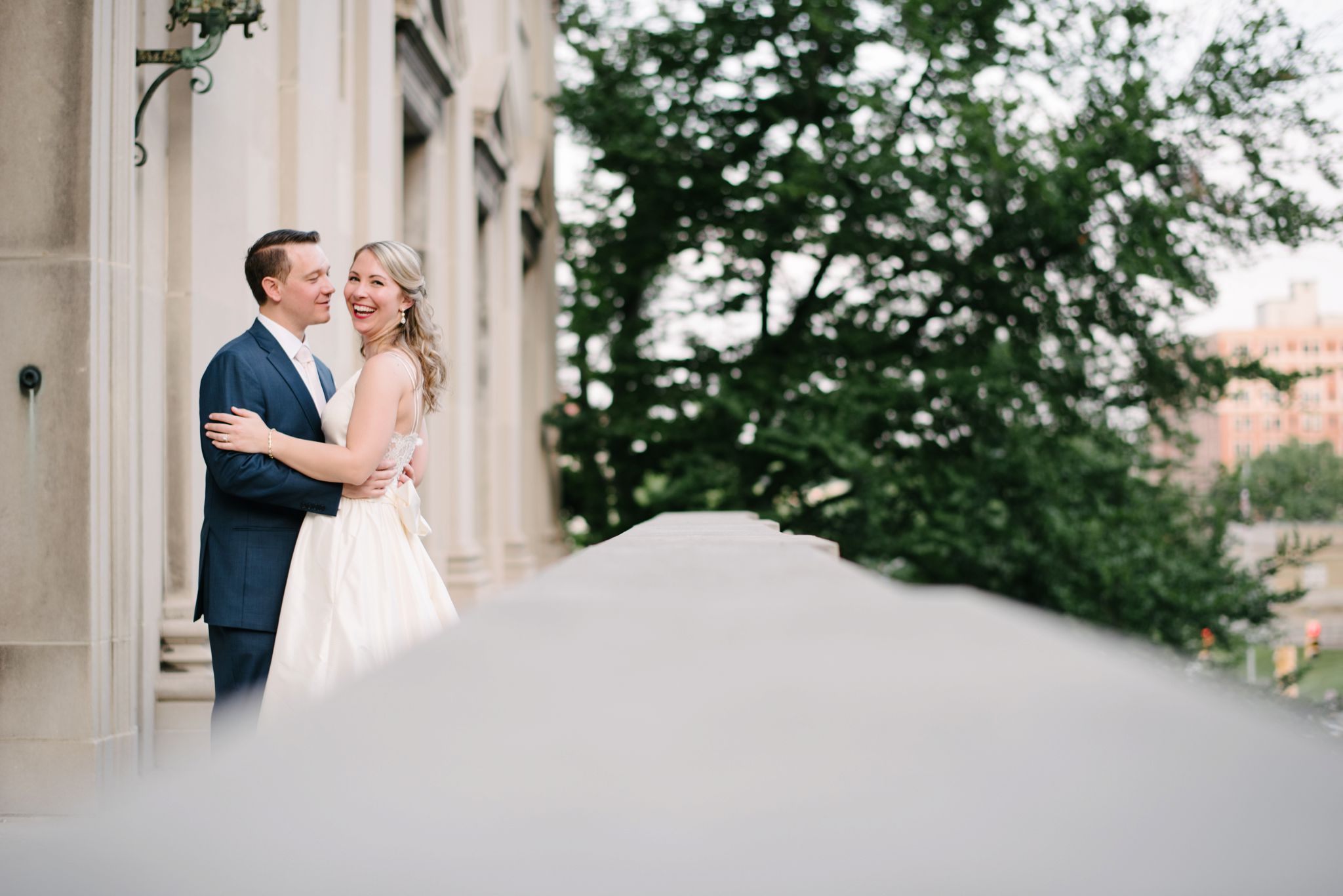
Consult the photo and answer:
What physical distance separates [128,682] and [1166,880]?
4.74m

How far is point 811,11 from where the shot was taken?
15.3m

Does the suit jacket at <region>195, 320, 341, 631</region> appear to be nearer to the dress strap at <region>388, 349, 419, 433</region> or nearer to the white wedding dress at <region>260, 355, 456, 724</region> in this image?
the white wedding dress at <region>260, 355, 456, 724</region>

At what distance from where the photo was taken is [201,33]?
16.7 feet

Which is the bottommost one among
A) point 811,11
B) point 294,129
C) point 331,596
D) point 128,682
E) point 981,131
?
point 128,682

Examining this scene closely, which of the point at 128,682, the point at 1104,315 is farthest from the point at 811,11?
the point at 128,682

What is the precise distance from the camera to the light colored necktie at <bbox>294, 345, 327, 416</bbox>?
12.0 ft

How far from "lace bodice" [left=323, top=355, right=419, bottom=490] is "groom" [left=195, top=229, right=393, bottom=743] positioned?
31 millimetres

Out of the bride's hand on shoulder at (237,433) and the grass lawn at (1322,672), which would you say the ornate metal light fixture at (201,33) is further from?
the grass lawn at (1322,672)

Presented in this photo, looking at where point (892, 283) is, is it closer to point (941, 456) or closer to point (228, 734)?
point (941, 456)

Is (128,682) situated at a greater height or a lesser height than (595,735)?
lesser

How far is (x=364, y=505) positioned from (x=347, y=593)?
275mm

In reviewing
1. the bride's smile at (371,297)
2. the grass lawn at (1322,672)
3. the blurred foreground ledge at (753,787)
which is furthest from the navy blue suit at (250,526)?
the grass lawn at (1322,672)

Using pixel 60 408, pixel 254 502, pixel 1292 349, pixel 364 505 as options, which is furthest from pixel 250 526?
pixel 1292 349

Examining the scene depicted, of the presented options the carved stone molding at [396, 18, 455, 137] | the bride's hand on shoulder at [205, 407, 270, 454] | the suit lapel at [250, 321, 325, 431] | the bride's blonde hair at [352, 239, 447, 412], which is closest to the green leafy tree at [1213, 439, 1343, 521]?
the carved stone molding at [396, 18, 455, 137]
